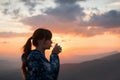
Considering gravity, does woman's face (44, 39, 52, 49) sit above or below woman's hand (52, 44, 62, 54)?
above

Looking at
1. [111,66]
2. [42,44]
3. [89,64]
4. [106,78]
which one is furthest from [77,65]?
[42,44]

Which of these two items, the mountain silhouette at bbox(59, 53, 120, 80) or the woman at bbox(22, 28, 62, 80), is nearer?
Answer: the woman at bbox(22, 28, 62, 80)

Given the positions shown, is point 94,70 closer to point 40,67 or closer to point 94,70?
point 94,70

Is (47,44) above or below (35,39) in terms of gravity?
below

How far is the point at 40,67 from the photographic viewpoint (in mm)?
6285

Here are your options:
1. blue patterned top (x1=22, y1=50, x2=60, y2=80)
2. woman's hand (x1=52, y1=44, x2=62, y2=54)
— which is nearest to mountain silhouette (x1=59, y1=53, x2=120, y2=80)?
woman's hand (x1=52, y1=44, x2=62, y2=54)

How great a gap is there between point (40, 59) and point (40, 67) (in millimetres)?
134

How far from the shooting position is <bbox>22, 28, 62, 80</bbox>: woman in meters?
6.23

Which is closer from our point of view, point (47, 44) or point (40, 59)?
point (40, 59)

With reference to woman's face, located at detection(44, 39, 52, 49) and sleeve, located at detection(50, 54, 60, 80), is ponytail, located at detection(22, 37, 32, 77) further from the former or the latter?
sleeve, located at detection(50, 54, 60, 80)

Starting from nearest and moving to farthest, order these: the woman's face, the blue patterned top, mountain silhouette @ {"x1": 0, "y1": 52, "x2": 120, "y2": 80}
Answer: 1. the blue patterned top
2. the woman's face
3. mountain silhouette @ {"x1": 0, "y1": 52, "x2": 120, "y2": 80}

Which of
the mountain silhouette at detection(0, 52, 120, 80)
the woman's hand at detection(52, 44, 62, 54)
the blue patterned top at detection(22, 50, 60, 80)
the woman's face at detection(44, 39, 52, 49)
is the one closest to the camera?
the blue patterned top at detection(22, 50, 60, 80)

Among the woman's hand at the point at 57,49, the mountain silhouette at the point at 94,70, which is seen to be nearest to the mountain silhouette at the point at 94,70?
the mountain silhouette at the point at 94,70

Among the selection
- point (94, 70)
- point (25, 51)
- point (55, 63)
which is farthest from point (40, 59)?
point (94, 70)
